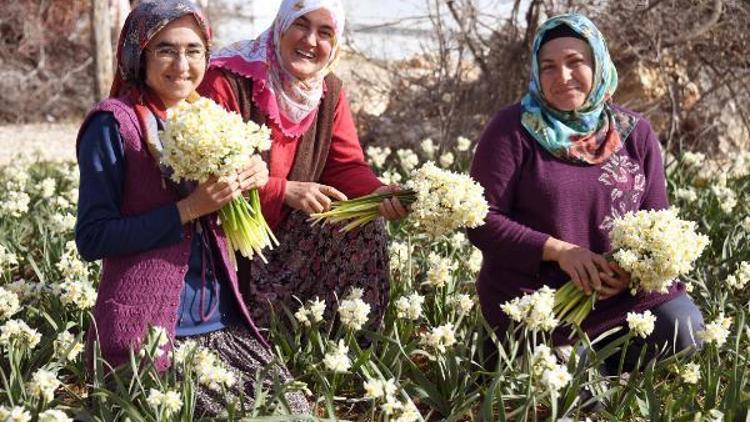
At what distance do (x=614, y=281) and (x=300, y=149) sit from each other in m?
1.27

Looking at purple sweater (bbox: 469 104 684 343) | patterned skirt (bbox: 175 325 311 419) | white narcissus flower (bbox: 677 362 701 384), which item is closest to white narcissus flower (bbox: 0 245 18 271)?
patterned skirt (bbox: 175 325 311 419)

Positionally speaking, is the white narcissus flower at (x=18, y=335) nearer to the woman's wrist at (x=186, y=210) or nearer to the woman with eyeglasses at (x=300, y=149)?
the woman's wrist at (x=186, y=210)

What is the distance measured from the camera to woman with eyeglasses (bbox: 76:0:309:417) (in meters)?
3.07

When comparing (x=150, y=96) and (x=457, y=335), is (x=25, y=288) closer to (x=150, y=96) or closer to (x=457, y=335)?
(x=150, y=96)

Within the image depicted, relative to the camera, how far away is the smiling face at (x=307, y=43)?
373 cm

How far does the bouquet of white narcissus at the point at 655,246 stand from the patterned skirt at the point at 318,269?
1011 millimetres

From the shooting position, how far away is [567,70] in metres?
3.57

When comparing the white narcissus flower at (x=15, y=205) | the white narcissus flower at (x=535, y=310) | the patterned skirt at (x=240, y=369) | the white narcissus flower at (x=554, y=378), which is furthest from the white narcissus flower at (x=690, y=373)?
the white narcissus flower at (x=15, y=205)

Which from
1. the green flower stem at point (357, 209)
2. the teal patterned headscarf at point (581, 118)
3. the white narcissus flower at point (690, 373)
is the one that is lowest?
the white narcissus flower at point (690, 373)

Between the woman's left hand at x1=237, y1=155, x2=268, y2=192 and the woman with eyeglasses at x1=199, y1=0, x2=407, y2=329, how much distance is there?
484 millimetres

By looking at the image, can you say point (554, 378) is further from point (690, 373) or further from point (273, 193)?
point (273, 193)

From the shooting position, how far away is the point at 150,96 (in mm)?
3266

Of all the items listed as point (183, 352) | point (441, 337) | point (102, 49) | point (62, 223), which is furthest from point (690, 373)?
point (102, 49)

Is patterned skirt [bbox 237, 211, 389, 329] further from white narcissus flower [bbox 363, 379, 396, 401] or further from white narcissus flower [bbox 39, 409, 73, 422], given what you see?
white narcissus flower [bbox 39, 409, 73, 422]
